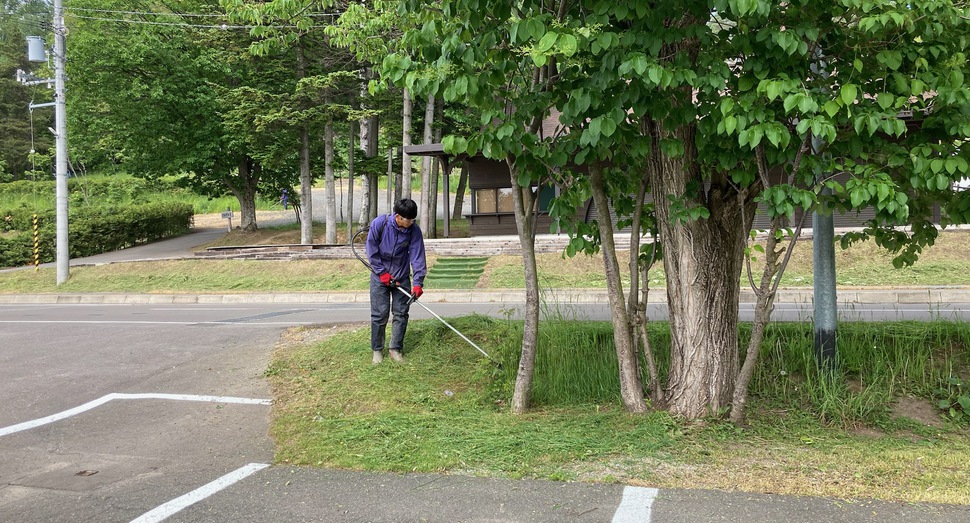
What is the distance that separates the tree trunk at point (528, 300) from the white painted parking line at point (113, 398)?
2.20 m

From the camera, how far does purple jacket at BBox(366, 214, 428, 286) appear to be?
21.9 feet

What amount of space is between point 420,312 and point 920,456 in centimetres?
852

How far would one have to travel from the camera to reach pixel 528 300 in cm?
543

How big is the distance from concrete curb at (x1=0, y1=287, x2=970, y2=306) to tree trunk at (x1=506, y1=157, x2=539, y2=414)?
458 cm

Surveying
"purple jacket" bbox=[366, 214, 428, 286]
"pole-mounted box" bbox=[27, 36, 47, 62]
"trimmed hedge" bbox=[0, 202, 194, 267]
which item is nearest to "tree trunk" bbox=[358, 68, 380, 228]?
"pole-mounted box" bbox=[27, 36, 47, 62]

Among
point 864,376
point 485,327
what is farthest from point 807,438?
point 485,327

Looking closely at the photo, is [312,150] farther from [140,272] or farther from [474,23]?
[474,23]

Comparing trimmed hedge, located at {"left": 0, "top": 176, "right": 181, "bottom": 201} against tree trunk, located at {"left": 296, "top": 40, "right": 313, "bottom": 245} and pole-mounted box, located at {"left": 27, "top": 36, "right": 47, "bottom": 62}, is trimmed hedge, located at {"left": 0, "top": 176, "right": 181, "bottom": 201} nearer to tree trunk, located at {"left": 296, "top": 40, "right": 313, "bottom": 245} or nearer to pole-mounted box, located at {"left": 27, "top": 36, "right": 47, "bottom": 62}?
tree trunk, located at {"left": 296, "top": 40, "right": 313, "bottom": 245}

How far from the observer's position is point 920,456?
434 centimetres

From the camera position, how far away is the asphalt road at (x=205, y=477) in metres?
3.56

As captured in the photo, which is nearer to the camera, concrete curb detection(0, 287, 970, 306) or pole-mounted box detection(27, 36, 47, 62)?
concrete curb detection(0, 287, 970, 306)

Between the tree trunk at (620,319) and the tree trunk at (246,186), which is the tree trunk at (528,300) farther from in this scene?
the tree trunk at (246,186)

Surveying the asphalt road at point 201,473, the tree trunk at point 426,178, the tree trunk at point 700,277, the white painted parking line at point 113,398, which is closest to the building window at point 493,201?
the tree trunk at point 426,178

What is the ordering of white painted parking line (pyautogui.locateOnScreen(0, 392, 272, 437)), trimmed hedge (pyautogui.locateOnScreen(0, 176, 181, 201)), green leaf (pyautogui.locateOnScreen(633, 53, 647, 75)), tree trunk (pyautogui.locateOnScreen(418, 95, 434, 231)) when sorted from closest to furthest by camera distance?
green leaf (pyautogui.locateOnScreen(633, 53, 647, 75)), white painted parking line (pyautogui.locateOnScreen(0, 392, 272, 437)), tree trunk (pyautogui.locateOnScreen(418, 95, 434, 231)), trimmed hedge (pyautogui.locateOnScreen(0, 176, 181, 201))
